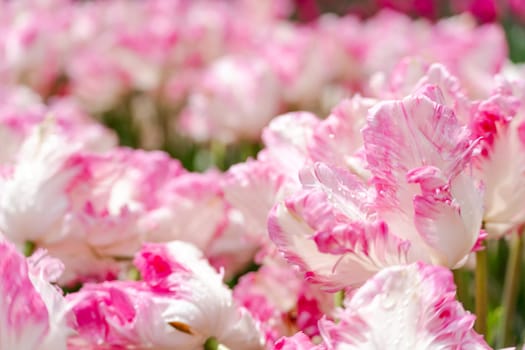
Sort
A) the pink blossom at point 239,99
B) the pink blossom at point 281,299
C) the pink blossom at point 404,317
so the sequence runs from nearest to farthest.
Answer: the pink blossom at point 404,317 < the pink blossom at point 281,299 < the pink blossom at point 239,99

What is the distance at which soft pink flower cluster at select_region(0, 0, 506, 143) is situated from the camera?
1.66 meters

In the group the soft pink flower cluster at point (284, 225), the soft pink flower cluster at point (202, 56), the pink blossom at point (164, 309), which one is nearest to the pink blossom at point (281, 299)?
the soft pink flower cluster at point (284, 225)

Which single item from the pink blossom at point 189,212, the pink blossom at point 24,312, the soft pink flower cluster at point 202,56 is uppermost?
the pink blossom at point 24,312

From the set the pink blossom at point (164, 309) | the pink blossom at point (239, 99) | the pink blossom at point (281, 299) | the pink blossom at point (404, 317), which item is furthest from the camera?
the pink blossom at point (239, 99)

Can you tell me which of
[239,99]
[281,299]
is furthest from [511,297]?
[239,99]

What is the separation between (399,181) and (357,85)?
160cm

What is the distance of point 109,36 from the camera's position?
2021mm

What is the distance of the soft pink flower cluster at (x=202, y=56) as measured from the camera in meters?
1.66

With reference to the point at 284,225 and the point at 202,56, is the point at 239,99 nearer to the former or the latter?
the point at 202,56

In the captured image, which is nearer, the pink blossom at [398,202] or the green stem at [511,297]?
the pink blossom at [398,202]

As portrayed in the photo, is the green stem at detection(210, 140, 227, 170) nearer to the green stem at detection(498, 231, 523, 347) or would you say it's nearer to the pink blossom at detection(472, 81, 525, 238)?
the green stem at detection(498, 231, 523, 347)

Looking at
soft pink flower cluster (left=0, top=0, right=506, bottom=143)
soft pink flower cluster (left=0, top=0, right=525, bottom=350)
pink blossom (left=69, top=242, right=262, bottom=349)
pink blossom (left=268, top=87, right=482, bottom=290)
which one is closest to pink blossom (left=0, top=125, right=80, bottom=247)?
soft pink flower cluster (left=0, top=0, right=525, bottom=350)

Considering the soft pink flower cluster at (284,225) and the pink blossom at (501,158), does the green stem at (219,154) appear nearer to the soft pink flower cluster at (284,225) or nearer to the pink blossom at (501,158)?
the soft pink flower cluster at (284,225)

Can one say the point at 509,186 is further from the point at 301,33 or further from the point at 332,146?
the point at 301,33
